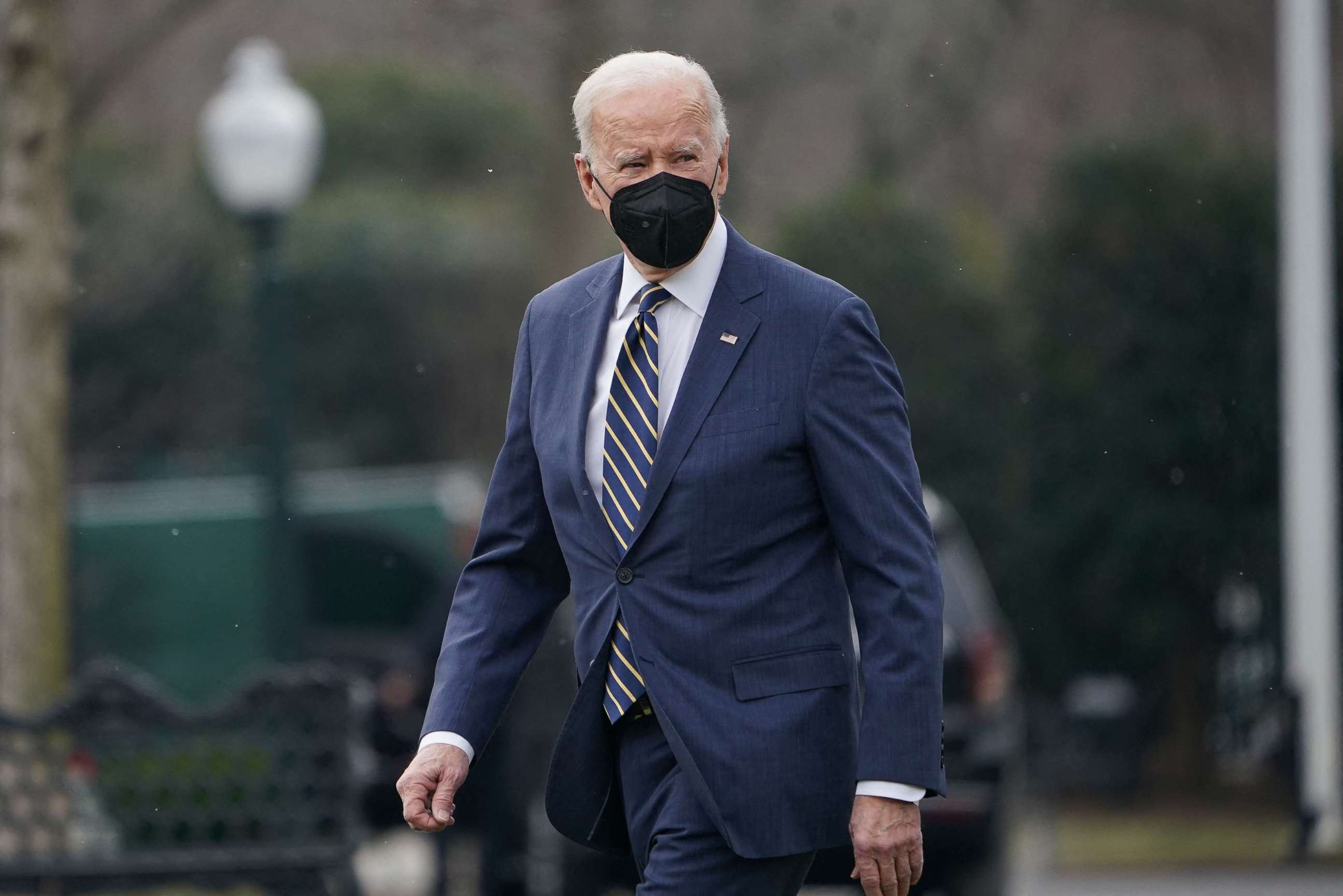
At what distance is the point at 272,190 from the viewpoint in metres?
8.54

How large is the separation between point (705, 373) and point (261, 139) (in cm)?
618

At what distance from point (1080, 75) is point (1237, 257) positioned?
301 cm

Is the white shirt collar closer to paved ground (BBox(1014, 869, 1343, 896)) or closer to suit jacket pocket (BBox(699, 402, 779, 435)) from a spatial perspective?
suit jacket pocket (BBox(699, 402, 779, 435))

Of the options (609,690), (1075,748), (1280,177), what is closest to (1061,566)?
(1075,748)

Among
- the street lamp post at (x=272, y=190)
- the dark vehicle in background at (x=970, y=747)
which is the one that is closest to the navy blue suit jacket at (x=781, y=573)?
the dark vehicle in background at (x=970, y=747)

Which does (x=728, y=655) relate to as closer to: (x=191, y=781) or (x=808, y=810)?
(x=808, y=810)

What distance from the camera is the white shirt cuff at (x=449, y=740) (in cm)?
302

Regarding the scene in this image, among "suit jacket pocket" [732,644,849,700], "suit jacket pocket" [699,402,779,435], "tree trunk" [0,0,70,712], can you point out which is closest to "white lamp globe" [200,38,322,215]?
"tree trunk" [0,0,70,712]

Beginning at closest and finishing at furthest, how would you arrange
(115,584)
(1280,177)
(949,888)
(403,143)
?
1. (949,888)
2. (1280,177)
3. (115,584)
4. (403,143)

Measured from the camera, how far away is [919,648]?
274 cm

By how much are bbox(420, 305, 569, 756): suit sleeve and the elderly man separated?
0.08 ft

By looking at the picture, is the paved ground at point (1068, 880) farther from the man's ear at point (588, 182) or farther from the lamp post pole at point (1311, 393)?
the man's ear at point (588, 182)

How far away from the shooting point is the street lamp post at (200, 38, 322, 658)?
26.7 ft

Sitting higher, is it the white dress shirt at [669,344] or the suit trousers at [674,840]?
the white dress shirt at [669,344]
